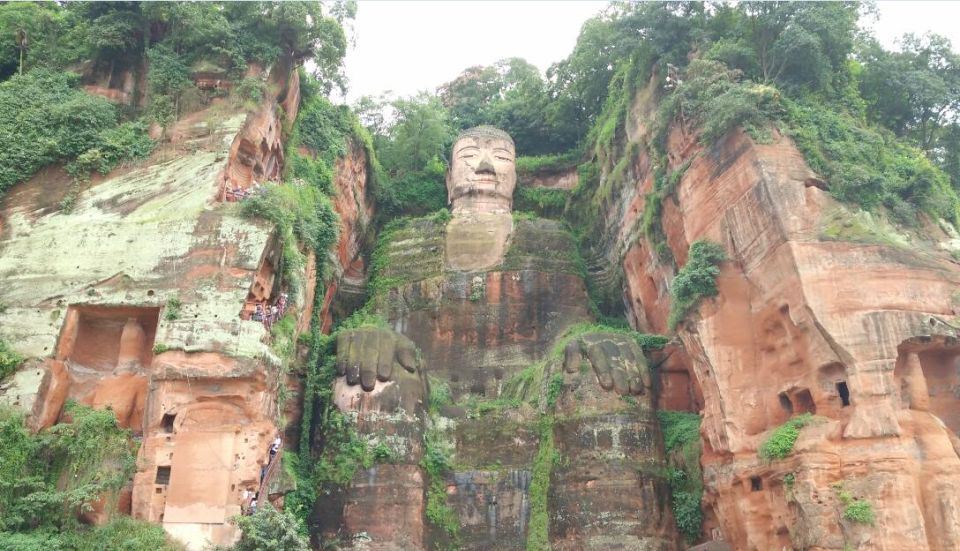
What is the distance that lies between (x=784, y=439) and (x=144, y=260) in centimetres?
1369

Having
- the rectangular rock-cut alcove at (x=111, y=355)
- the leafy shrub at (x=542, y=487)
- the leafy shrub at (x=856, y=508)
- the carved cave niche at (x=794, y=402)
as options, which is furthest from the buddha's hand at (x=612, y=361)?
the rectangular rock-cut alcove at (x=111, y=355)

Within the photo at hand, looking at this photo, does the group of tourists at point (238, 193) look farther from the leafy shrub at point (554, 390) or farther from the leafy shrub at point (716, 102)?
the leafy shrub at point (716, 102)

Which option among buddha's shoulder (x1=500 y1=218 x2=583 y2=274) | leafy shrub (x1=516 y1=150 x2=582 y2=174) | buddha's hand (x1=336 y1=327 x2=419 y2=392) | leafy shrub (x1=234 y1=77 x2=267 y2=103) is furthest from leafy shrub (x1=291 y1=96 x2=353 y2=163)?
leafy shrub (x1=516 y1=150 x2=582 y2=174)

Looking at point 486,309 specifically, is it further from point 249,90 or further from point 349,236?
point 249,90

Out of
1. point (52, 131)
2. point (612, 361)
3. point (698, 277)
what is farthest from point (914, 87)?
point (52, 131)

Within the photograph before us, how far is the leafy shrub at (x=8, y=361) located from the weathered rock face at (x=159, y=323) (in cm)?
25

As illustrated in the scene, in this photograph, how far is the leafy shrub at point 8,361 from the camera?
53.3 feet

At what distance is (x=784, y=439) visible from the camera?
1691cm

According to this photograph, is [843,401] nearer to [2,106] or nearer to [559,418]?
[559,418]

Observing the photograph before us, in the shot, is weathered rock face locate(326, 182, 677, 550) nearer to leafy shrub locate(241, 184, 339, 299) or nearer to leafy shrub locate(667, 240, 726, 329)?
leafy shrub locate(667, 240, 726, 329)

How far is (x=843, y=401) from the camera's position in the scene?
16719 mm

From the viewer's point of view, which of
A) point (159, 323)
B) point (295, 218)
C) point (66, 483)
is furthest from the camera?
point (295, 218)

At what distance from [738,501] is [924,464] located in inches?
147

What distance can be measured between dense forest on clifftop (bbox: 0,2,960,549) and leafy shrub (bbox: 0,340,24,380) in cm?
4
